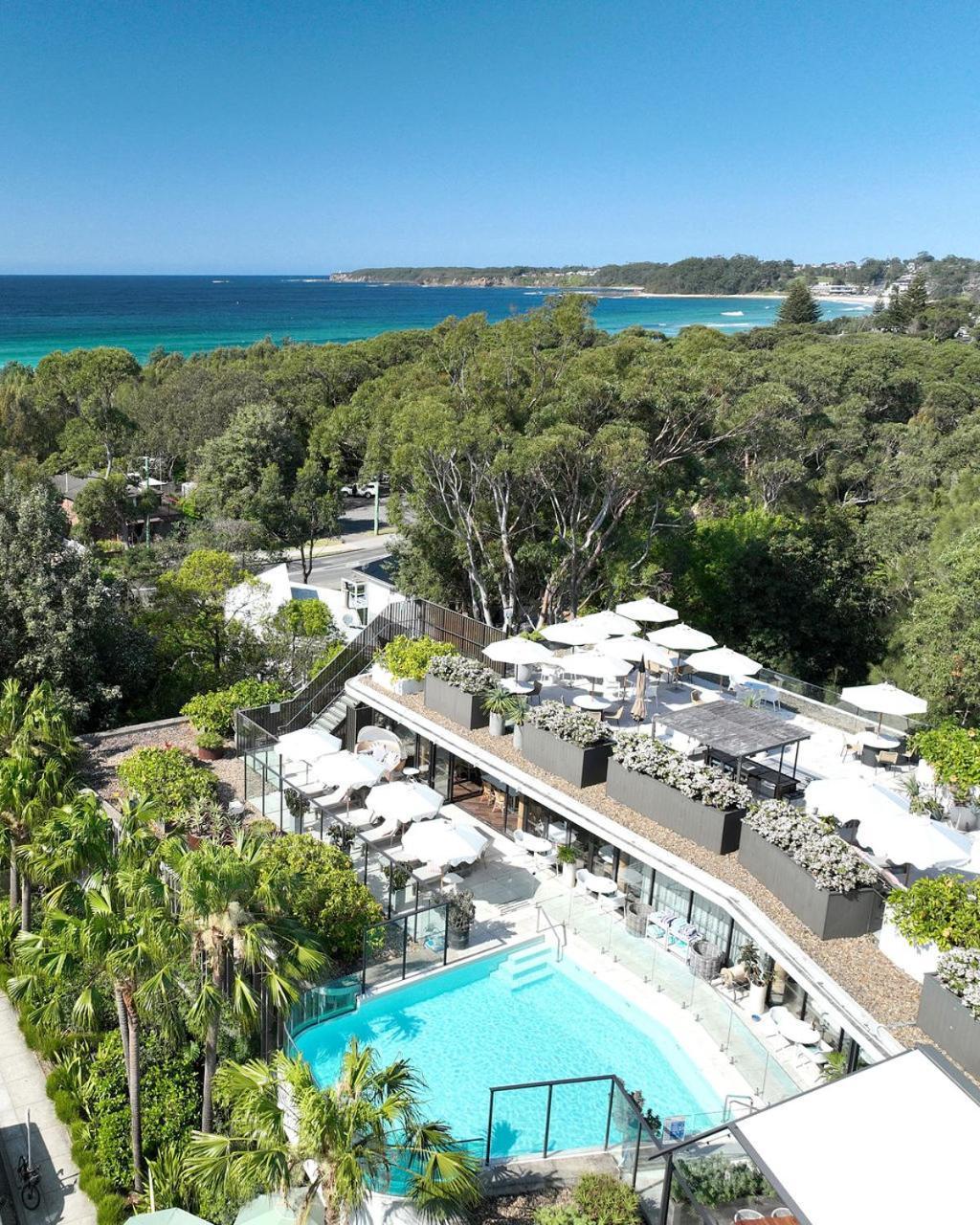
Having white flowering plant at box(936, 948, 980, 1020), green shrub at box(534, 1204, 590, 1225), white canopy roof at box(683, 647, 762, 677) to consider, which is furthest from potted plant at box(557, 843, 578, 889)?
white flowering plant at box(936, 948, 980, 1020)

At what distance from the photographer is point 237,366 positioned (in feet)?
259

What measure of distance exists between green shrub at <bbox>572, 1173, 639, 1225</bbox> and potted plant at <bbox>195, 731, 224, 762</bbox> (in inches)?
611

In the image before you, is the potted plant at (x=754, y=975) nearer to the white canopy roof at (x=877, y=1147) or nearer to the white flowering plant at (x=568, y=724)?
the white flowering plant at (x=568, y=724)

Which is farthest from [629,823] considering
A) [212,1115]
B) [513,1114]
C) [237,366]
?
[237,366]

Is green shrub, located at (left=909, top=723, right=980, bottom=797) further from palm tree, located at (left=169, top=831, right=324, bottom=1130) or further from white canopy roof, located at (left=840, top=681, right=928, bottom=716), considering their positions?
palm tree, located at (left=169, top=831, right=324, bottom=1130)

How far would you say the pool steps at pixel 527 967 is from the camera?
15227 mm

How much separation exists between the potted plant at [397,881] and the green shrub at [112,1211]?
5.90m

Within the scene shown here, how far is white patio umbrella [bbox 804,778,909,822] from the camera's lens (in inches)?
559

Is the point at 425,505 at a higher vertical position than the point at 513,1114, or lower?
higher

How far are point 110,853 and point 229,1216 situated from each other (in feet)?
19.4

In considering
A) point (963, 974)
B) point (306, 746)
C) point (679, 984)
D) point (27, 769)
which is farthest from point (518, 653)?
point (963, 974)

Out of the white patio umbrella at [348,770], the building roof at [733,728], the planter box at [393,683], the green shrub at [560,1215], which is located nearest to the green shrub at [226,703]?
the planter box at [393,683]

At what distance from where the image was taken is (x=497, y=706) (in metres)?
Answer: 19.6

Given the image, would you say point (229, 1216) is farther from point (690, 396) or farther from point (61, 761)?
point (690, 396)
